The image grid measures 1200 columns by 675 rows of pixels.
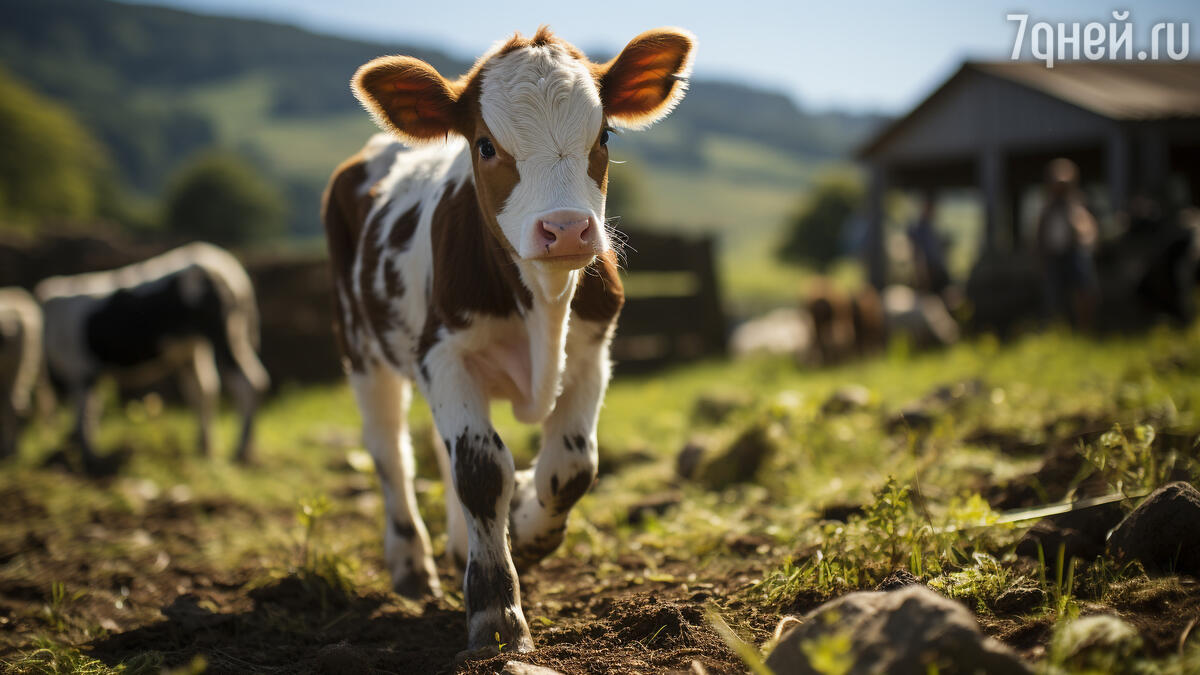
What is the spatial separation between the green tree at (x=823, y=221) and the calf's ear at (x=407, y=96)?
6275 cm

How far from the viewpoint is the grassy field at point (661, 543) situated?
286cm

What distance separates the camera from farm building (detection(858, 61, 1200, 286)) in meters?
14.1

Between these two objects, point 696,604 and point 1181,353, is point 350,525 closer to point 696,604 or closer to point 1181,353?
Answer: point 696,604

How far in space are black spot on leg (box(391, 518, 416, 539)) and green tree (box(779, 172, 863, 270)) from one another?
205 ft

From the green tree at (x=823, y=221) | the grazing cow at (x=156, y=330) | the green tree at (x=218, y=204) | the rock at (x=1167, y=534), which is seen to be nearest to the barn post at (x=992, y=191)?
the grazing cow at (x=156, y=330)

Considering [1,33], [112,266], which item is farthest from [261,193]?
[1,33]

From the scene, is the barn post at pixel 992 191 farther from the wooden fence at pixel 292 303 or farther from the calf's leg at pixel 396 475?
the calf's leg at pixel 396 475

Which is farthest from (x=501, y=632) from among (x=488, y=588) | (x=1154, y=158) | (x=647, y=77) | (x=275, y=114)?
(x=275, y=114)

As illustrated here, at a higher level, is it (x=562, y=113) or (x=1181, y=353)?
(x=562, y=113)

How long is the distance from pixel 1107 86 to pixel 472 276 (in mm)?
16650

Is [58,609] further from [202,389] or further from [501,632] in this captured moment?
[202,389]

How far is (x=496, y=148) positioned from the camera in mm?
3125

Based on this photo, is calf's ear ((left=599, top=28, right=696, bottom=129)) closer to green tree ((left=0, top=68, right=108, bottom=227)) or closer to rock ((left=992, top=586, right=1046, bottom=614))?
rock ((left=992, top=586, right=1046, bottom=614))

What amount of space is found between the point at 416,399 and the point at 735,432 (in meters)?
5.84
